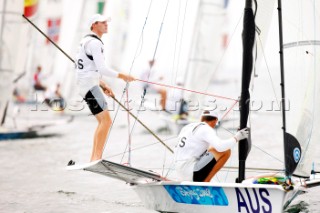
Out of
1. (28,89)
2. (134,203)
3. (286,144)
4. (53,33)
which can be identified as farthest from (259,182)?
(53,33)

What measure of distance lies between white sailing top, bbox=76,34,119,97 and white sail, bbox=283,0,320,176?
188cm

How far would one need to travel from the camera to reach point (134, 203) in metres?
8.29

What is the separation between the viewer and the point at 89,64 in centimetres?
706

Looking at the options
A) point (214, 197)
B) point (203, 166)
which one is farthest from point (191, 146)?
point (214, 197)

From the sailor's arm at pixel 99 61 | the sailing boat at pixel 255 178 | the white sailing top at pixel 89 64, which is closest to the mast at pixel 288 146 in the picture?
the sailing boat at pixel 255 178

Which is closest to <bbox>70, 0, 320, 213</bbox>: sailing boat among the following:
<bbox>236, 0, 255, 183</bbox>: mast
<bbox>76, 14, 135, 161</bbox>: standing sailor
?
<bbox>236, 0, 255, 183</bbox>: mast

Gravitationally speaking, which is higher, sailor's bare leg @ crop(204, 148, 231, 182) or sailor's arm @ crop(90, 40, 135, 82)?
sailor's arm @ crop(90, 40, 135, 82)

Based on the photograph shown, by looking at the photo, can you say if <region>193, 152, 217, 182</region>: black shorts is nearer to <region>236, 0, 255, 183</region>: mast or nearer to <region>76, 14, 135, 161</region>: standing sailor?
<region>236, 0, 255, 183</region>: mast

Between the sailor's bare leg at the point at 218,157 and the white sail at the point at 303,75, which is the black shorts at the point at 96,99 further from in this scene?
the white sail at the point at 303,75

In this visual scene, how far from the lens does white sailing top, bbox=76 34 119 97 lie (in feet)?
22.8

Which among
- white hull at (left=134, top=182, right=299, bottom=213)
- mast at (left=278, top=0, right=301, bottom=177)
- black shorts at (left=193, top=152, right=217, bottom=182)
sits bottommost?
white hull at (left=134, top=182, right=299, bottom=213)

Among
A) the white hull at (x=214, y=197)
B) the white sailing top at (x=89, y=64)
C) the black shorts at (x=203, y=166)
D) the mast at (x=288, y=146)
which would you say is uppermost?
the white sailing top at (x=89, y=64)

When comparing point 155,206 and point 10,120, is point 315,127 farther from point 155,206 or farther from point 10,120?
point 10,120

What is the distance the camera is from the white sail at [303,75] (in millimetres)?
6812
